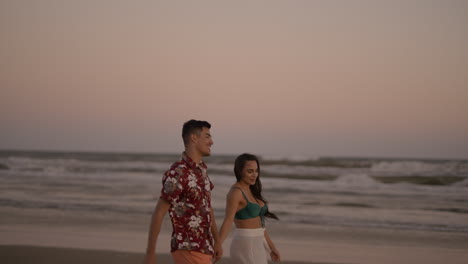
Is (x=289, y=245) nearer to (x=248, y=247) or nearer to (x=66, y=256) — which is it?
(x=66, y=256)

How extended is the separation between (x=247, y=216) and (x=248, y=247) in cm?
27

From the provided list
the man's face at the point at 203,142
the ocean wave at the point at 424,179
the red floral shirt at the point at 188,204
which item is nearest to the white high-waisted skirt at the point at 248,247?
the red floral shirt at the point at 188,204

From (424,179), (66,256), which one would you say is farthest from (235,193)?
(424,179)

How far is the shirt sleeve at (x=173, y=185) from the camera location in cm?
389

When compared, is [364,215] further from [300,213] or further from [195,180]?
[195,180]

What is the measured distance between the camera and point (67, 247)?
9289mm

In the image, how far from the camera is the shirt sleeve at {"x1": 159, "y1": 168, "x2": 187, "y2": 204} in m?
3.89

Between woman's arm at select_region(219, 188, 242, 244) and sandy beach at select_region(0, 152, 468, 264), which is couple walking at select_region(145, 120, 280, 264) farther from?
sandy beach at select_region(0, 152, 468, 264)

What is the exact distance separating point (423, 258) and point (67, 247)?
5605 mm

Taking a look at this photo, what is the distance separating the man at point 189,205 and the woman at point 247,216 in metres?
0.90

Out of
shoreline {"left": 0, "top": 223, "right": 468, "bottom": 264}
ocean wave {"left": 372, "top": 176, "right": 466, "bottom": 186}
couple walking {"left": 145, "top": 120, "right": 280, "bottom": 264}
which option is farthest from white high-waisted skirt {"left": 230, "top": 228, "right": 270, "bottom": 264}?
ocean wave {"left": 372, "top": 176, "right": 466, "bottom": 186}

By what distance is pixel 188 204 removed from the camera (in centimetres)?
397

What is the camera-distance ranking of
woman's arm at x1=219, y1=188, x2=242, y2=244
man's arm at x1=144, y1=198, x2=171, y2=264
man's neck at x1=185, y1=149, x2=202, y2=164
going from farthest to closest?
woman's arm at x1=219, y1=188, x2=242, y2=244
man's neck at x1=185, y1=149, x2=202, y2=164
man's arm at x1=144, y1=198, x2=171, y2=264

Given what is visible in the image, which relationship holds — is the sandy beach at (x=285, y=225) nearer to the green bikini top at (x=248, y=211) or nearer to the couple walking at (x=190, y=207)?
the green bikini top at (x=248, y=211)
